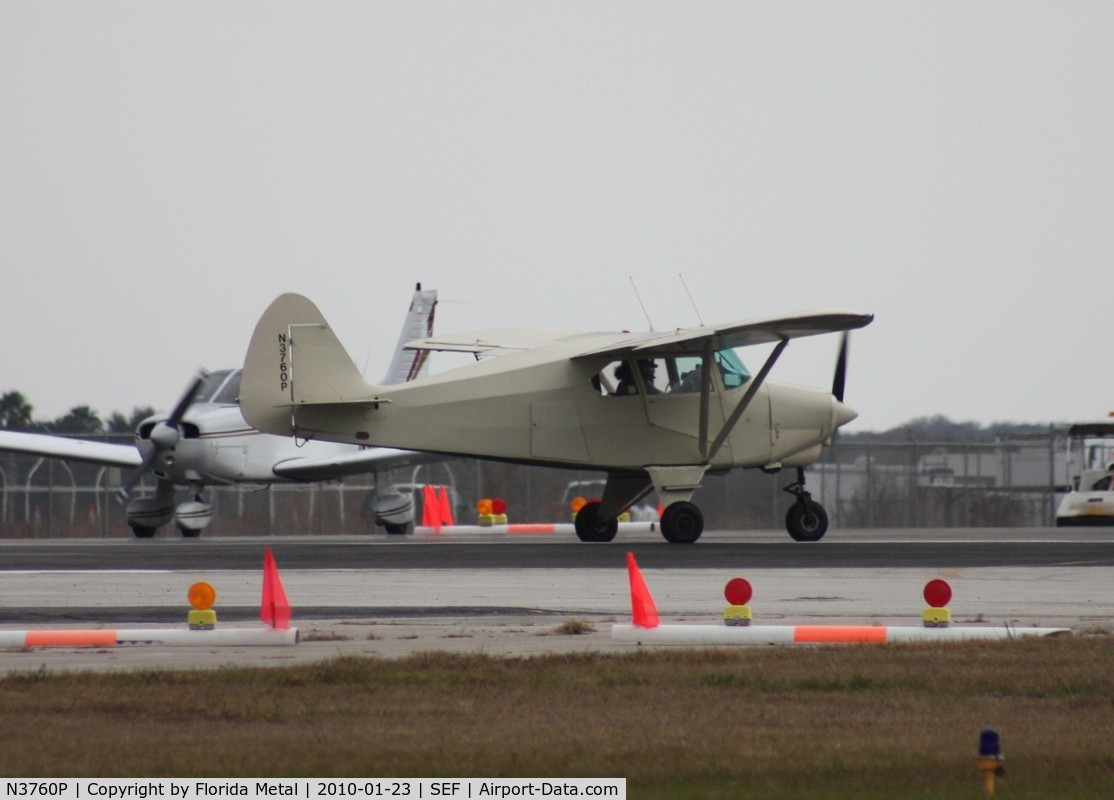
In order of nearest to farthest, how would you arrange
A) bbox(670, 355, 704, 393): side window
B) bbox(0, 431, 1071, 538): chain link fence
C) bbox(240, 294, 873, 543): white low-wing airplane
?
1. bbox(240, 294, 873, 543): white low-wing airplane
2. bbox(670, 355, 704, 393): side window
3. bbox(0, 431, 1071, 538): chain link fence

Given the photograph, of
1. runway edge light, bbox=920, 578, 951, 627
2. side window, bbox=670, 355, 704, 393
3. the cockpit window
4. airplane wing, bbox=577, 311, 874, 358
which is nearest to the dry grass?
runway edge light, bbox=920, 578, 951, 627

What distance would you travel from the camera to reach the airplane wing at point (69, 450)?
30200 mm

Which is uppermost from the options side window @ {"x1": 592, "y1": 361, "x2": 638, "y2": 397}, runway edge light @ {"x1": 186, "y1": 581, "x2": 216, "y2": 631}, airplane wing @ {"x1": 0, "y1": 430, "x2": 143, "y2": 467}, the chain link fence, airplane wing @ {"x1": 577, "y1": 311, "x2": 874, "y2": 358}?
airplane wing @ {"x1": 577, "y1": 311, "x2": 874, "y2": 358}

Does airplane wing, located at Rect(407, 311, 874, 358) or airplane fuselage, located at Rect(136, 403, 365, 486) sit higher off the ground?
airplane wing, located at Rect(407, 311, 874, 358)

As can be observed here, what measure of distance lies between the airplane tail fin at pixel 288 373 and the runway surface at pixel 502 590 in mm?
2043

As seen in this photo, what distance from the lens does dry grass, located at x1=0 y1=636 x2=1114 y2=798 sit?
19.6 feet

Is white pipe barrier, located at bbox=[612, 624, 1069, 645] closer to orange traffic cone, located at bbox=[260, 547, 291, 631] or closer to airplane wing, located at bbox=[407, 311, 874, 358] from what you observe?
orange traffic cone, located at bbox=[260, 547, 291, 631]

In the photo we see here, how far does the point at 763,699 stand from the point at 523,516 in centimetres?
3273

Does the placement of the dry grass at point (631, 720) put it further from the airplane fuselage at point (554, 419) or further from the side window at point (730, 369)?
the side window at point (730, 369)

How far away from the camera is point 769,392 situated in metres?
23.0

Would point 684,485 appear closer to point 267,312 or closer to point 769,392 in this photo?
point 769,392
